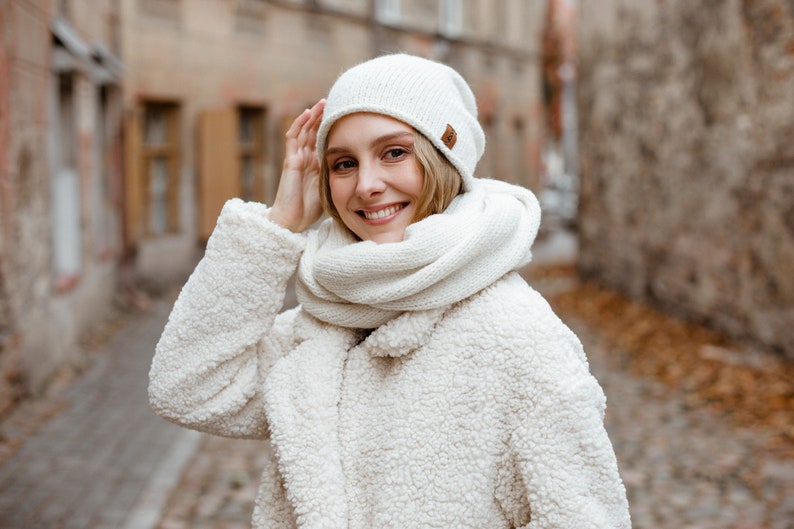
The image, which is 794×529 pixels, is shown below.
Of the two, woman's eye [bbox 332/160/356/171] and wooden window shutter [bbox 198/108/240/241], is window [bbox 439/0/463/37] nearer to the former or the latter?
wooden window shutter [bbox 198/108/240/241]

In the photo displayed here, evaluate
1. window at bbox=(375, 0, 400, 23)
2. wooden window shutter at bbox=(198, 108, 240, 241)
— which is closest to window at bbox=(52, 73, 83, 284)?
wooden window shutter at bbox=(198, 108, 240, 241)

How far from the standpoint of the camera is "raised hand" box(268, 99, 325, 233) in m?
1.90

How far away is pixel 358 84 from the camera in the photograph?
1.72 m

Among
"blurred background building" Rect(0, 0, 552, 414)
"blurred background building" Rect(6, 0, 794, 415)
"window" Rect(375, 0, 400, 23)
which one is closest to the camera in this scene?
"blurred background building" Rect(0, 0, 552, 414)

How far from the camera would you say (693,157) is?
981 cm

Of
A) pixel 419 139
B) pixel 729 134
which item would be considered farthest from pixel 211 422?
pixel 729 134

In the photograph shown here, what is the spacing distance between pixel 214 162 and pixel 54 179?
526 cm

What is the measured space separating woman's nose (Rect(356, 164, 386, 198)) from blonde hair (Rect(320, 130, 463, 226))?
72mm

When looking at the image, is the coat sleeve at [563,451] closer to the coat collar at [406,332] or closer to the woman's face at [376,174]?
the coat collar at [406,332]

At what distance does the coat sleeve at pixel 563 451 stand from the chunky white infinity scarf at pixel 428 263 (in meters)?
0.18

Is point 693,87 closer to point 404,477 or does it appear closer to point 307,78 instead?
point 307,78

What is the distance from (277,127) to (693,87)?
7.55m

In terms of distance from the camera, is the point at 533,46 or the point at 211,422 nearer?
the point at 211,422

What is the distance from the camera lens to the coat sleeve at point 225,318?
1847 mm
